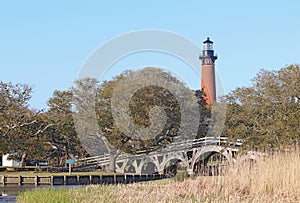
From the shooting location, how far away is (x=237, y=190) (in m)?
13.9

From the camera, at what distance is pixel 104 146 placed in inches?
1612

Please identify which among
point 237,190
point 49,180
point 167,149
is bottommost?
point 237,190

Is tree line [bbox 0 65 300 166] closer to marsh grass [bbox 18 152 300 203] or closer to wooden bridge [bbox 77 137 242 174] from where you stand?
wooden bridge [bbox 77 137 242 174]

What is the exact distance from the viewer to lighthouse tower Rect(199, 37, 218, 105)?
5556 centimetres

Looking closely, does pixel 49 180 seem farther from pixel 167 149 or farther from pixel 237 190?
pixel 237 190

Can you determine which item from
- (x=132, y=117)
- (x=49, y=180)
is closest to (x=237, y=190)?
(x=49, y=180)

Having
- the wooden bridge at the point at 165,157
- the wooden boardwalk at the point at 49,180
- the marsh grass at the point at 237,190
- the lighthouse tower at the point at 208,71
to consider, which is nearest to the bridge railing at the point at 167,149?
the wooden bridge at the point at 165,157

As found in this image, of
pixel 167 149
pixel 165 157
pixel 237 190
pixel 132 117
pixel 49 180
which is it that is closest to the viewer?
pixel 237 190

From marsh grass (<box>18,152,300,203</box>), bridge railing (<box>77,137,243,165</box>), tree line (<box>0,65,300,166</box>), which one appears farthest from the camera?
bridge railing (<box>77,137,243,165</box>)

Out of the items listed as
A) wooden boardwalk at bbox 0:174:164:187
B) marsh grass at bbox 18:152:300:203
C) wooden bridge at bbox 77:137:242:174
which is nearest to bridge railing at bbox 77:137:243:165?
wooden bridge at bbox 77:137:242:174

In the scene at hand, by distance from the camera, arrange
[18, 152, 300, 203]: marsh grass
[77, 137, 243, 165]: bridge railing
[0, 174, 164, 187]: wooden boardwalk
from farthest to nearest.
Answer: [77, 137, 243, 165]: bridge railing < [0, 174, 164, 187]: wooden boardwalk < [18, 152, 300, 203]: marsh grass

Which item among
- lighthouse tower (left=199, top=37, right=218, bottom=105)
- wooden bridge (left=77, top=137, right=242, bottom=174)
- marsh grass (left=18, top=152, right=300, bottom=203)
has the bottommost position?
marsh grass (left=18, top=152, right=300, bottom=203)

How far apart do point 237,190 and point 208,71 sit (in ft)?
145

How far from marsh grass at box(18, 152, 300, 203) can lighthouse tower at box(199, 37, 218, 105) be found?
3802 cm
